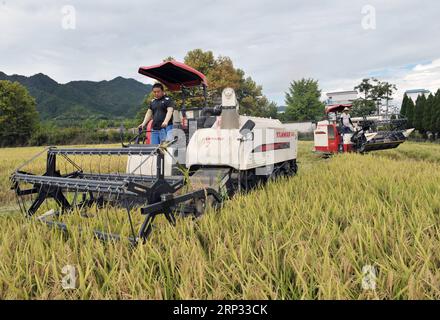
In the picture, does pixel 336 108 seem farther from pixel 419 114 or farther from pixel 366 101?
pixel 366 101

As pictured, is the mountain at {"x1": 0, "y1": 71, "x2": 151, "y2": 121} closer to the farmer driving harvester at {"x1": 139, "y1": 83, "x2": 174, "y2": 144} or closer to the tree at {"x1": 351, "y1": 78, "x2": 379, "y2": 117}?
the tree at {"x1": 351, "y1": 78, "x2": 379, "y2": 117}

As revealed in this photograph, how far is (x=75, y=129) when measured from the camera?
104 feet

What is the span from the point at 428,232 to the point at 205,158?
278 cm

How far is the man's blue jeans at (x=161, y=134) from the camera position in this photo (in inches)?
195

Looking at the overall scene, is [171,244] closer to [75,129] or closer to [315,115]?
[75,129]

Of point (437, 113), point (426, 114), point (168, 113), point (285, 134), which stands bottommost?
point (285, 134)

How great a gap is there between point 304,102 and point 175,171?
44703mm

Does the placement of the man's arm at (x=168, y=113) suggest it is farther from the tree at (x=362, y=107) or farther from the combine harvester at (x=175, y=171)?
the tree at (x=362, y=107)

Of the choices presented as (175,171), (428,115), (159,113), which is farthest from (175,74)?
(428,115)

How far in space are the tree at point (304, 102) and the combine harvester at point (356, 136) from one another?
3539 cm

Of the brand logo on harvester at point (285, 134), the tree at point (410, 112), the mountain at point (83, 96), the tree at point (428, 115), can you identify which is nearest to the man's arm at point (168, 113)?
the brand logo on harvester at point (285, 134)

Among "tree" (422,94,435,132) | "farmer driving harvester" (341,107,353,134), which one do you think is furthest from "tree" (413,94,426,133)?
"farmer driving harvester" (341,107,353,134)

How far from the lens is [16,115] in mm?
37875
